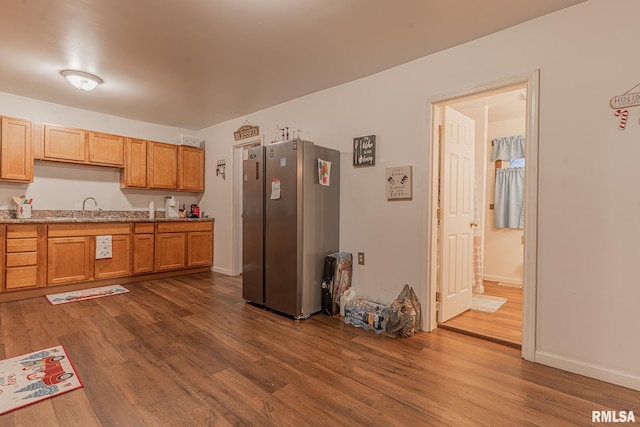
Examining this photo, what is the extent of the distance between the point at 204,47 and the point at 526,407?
3.50 meters

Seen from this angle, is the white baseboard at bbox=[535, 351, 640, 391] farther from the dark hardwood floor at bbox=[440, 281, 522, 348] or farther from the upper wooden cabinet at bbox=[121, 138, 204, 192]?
the upper wooden cabinet at bbox=[121, 138, 204, 192]

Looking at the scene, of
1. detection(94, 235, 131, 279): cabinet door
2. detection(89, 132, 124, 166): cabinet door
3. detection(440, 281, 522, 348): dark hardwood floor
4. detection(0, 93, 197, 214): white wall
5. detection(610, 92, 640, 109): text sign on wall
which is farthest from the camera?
detection(89, 132, 124, 166): cabinet door

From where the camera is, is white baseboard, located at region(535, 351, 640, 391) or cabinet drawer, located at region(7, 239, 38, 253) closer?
white baseboard, located at region(535, 351, 640, 391)

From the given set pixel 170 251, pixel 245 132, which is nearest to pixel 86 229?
pixel 170 251

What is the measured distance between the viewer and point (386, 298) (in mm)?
3111

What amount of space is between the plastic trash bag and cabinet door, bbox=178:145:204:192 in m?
4.17

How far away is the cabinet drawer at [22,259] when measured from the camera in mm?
3622

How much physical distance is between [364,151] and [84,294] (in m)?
3.93

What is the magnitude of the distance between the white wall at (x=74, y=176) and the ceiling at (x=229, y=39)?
512 millimetres

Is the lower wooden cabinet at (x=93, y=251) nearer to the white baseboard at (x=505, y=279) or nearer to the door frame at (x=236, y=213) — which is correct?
the door frame at (x=236, y=213)

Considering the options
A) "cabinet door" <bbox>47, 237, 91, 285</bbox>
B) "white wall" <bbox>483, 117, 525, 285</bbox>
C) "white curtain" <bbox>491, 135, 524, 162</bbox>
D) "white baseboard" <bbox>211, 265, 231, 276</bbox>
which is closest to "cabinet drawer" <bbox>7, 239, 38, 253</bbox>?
"cabinet door" <bbox>47, 237, 91, 285</bbox>

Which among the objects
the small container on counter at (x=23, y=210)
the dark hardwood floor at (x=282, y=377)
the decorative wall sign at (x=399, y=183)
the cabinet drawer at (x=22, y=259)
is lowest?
the dark hardwood floor at (x=282, y=377)

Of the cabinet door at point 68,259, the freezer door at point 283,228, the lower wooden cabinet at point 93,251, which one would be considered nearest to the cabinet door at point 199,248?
the lower wooden cabinet at point 93,251

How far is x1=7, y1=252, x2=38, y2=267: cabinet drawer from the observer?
3.62m
